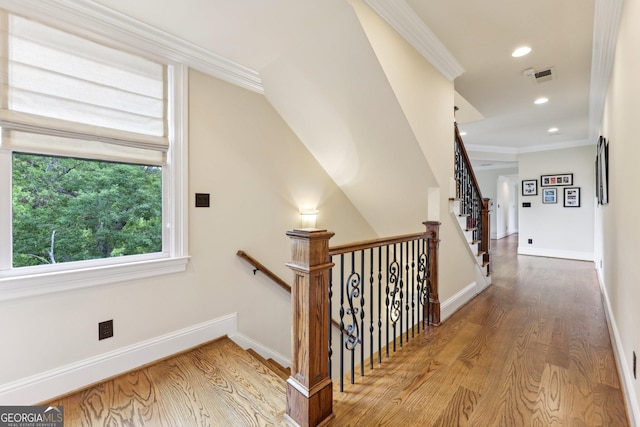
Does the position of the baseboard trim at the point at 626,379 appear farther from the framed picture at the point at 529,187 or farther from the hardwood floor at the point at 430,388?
the framed picture at the point at 529,187

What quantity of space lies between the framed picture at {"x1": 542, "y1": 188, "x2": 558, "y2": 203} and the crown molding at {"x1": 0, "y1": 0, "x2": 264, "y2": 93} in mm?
6732

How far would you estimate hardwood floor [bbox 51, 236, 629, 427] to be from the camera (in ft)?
4.96

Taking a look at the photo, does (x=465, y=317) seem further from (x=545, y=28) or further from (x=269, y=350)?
(x=545, y=28)

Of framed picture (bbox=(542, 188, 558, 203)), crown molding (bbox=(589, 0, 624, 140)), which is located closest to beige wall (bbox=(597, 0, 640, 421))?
crown molding (bbox=(589, 0, 624, 140))

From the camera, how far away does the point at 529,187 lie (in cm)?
644

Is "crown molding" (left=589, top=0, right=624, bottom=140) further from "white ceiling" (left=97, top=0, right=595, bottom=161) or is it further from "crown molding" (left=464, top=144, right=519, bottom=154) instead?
"crown molding" (left=464, top=144, right=519, bottom=154)

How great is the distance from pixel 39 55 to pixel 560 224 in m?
8.14

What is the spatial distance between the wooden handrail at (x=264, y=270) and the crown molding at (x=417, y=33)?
215cm

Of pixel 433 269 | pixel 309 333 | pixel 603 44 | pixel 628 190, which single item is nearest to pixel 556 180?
pixel 603 44

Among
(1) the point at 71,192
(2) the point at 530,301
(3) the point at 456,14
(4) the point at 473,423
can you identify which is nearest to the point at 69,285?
(1) the point at 71,192

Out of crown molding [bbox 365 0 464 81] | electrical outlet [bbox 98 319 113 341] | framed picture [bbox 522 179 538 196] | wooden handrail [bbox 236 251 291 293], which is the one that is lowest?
electrical outlet [bbox 98 319 113 341]

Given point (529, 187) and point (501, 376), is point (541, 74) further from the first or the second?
point (529, 187)

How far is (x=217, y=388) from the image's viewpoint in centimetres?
177

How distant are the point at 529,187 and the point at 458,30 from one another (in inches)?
219
